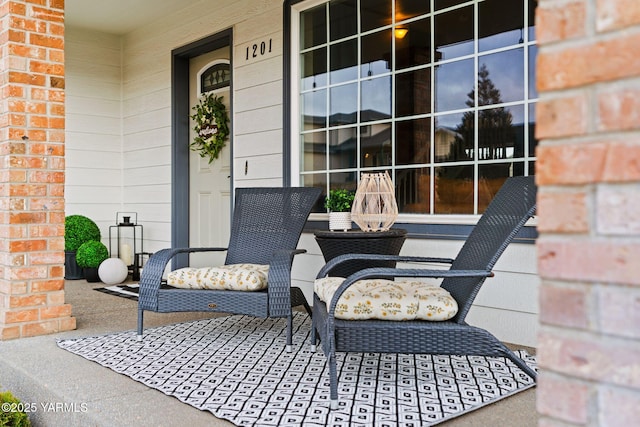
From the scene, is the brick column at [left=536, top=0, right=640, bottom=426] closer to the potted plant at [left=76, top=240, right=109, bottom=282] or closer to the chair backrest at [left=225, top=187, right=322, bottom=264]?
the chair backrest at [left=225, top=187, right=322, bottom=264]

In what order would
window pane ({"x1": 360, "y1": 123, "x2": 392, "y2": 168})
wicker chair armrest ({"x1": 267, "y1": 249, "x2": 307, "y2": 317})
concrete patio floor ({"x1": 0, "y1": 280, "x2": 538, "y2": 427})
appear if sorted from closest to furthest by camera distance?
concrete patio floor ({"x1": 0, "y1": 280, "x2": 538, "y2": 427}), wicker chair armrest ({"x1": 267, "y1": 249, "x2": 307, "y2": 317}), window pane ({"x1": 360, "y1": 123, "x2": 392, "y2": 168})

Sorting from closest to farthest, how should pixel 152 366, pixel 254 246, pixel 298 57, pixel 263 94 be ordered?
pixel 152 366
pixel 254 246
pixel 298 57
pixel 263 94

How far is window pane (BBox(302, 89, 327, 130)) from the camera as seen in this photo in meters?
4.47

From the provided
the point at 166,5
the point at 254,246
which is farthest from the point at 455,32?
the point at 166,5

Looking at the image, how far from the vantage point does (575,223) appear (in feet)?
2.75

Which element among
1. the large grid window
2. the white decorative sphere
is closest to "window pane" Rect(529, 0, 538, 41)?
the large grid window

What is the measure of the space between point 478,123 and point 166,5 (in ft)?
12.7

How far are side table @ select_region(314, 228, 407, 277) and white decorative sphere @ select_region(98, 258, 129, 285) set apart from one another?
297 cm

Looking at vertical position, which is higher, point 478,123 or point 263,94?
point 263,94

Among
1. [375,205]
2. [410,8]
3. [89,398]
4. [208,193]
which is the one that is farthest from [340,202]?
[208,193]

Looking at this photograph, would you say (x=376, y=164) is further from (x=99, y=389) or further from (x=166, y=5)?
(x=166, y=5)

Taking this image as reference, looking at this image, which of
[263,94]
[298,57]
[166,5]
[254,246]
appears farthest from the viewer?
[166,5]

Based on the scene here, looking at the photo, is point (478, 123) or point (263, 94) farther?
point (263, 94)

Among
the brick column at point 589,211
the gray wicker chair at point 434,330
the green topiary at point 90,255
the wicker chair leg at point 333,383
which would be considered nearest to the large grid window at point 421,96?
the gray wicker chair at point 434,330
